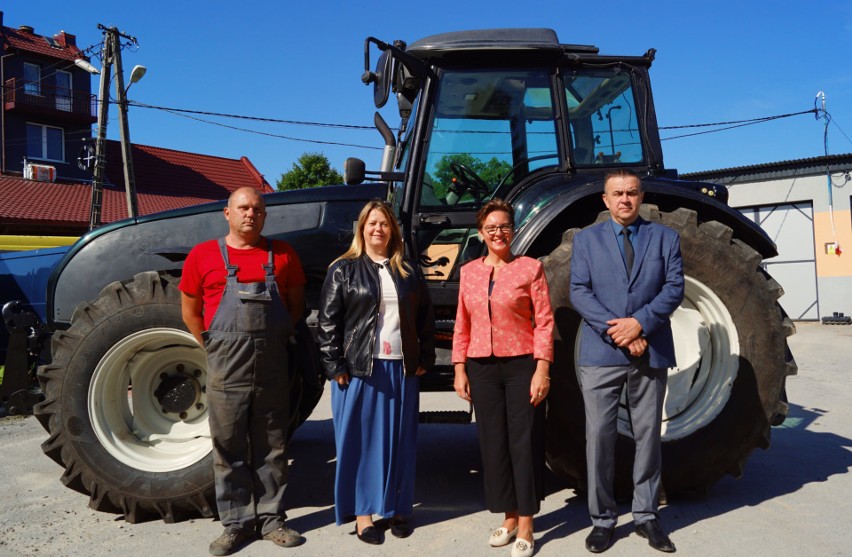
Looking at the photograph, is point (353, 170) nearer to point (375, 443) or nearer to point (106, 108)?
point (375, 443)

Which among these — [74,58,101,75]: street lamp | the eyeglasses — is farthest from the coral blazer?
[74,58,101,75]: street lamp

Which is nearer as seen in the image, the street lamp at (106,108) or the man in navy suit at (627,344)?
the man in navy suit at (627,344)

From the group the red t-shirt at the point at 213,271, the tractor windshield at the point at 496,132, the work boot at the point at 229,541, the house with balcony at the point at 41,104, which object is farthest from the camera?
the house with balcony at the point at 41,104

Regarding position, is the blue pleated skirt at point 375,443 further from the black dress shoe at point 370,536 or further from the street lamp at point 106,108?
the street lamp at point 106,108

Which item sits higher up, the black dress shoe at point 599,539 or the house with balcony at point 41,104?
the house with balcony at point 41,104

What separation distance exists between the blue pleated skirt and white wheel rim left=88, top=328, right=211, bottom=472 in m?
0.92

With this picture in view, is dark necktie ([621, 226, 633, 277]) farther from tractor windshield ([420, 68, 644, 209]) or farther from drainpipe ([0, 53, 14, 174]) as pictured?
drainpipe ([0, 53, 14, 174])

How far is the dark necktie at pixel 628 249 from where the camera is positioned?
10.9ft

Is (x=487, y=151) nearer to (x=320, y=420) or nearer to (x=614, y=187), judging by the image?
(x=614, y=187)

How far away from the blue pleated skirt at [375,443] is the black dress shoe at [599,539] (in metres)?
0.92

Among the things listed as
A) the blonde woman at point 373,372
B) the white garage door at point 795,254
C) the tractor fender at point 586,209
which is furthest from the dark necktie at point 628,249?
the white garage door at point 795,254

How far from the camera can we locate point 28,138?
25.3 meters

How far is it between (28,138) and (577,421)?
2734cm

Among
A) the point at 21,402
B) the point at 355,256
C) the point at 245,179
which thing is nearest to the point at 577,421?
the point at 355,256
